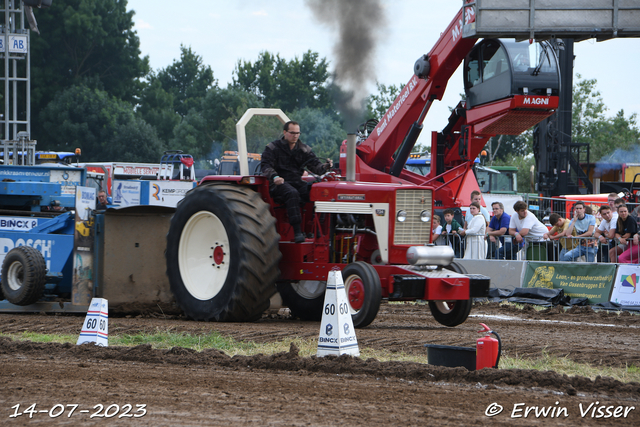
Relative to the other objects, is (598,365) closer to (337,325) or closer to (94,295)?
(337,325)

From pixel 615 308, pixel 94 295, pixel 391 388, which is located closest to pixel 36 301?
pixel 94 295

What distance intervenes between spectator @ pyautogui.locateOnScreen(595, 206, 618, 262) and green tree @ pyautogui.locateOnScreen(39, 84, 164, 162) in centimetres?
4493

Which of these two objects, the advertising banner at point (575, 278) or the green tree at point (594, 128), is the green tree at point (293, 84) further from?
the advertising banner at point (575, 278)

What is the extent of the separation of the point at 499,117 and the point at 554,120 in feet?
39.3

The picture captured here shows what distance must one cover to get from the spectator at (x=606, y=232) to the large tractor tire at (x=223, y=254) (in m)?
6.46

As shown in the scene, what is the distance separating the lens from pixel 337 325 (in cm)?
591

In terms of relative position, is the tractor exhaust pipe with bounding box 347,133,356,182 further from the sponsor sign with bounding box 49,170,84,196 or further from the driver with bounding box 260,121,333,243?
the sponsor sign with bounding box 49,170,84,196

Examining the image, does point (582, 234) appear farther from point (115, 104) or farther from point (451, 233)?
point (115, 104)

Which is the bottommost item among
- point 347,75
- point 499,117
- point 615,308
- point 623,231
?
point 615,308

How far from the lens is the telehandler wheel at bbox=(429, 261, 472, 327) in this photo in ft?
27.6

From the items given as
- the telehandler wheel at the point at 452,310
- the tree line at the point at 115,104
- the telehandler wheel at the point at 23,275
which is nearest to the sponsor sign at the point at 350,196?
the telehandler wheel at the point at 452,310

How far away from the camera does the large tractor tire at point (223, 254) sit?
827cm

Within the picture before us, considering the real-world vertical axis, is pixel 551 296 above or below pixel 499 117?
below

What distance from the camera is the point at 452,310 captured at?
8594 mm
